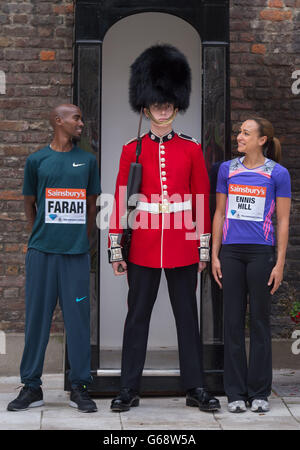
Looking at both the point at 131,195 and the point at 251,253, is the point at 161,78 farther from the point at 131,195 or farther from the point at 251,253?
the point at 251,253

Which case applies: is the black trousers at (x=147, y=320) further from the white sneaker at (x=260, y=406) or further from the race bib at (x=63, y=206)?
the race bib at (x=63, y=206)

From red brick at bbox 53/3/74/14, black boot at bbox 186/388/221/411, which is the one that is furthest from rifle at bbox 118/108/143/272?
red brick at bbox 53/3/74/14

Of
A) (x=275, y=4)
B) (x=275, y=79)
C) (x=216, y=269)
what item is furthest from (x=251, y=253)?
(x=275, y=4)

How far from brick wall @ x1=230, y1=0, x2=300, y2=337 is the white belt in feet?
3.90

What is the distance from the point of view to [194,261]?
4.55 meters

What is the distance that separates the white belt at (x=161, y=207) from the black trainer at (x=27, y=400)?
116 cm

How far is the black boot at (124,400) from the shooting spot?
450 cm

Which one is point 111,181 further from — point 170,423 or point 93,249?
point 170,423

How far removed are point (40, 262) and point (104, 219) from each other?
0.54 meters

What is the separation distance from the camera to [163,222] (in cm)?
452

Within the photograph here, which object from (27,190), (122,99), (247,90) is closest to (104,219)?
(27,190)

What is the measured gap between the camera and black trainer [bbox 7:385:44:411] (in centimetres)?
451

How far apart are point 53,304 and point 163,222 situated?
0.75 meters
